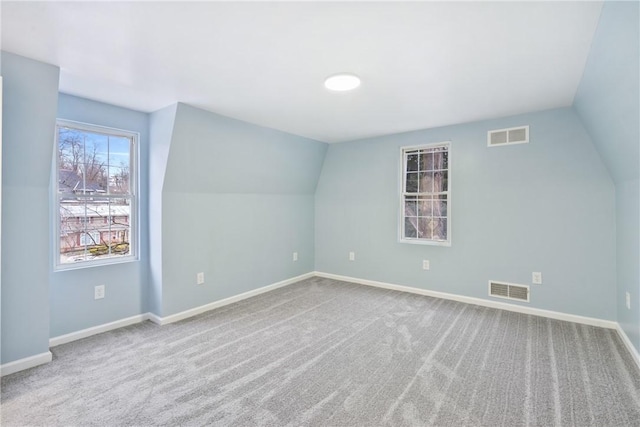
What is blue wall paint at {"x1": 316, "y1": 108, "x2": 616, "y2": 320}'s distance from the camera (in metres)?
3.15

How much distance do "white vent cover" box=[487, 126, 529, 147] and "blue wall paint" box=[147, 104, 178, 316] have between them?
3.62 meters

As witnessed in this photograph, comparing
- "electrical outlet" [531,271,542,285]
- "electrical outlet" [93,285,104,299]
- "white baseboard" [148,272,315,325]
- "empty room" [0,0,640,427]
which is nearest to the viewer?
"empty room" [0,0,640,427]

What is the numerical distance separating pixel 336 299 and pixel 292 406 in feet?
7.04

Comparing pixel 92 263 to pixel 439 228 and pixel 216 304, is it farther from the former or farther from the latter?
pixel 439 228

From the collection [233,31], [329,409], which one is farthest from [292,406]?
[233,31]

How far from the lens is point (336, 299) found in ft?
13.2

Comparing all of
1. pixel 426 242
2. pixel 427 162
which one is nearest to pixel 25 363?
pixel 426 242

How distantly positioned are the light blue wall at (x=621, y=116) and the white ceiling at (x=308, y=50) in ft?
0.39

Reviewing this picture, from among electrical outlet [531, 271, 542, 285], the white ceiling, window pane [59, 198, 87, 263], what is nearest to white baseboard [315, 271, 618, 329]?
electrical outlet [531, 271, 542, 285]

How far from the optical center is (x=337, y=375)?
227 cm

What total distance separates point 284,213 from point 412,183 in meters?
1.96

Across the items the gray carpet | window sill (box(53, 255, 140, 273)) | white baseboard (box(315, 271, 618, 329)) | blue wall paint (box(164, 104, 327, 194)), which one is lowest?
the gray carpet

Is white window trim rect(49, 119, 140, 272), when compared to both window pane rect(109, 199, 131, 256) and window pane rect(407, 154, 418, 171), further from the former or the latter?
window pane rect(407, 154, 418, 171)

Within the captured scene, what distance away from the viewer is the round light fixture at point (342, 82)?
2.39m
